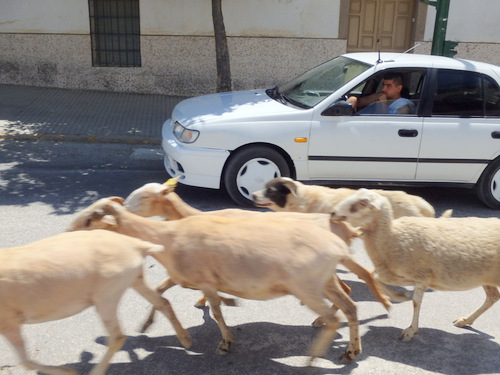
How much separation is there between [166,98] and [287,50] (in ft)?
11.2

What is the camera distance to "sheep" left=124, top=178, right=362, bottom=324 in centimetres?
445

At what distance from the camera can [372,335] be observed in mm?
4598

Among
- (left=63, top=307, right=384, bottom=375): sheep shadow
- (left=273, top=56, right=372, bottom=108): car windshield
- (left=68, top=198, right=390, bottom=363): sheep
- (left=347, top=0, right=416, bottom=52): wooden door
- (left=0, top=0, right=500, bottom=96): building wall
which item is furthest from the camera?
(left=347, top=0, right=416, bottom=52): wooden door

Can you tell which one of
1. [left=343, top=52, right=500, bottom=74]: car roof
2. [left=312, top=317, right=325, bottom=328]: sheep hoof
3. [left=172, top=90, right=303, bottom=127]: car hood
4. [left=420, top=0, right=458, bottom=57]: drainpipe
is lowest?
[left=312, top=317, right=325, bottom=328]: sheep hoof

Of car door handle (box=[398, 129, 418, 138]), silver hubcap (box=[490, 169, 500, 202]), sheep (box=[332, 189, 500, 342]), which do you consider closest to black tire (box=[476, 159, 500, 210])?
silver hubcap (box=[490, 169, 500, 202])

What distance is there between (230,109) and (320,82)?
1400 mm

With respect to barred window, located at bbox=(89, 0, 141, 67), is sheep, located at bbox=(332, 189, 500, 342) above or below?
below

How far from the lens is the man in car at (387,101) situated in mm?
7230

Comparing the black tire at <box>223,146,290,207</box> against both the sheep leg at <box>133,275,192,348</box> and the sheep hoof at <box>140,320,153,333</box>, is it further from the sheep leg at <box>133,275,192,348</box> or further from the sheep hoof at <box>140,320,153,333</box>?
the sheep leg at <box>133,275,192,348</box>

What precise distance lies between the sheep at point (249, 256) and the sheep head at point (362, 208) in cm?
44

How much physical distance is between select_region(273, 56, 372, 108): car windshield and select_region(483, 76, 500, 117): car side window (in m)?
1.58

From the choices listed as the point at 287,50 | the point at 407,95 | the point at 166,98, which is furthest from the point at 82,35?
the point at 407,95

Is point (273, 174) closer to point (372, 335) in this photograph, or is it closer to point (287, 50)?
point (372, 335)

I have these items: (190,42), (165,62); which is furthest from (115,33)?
(190,42)
